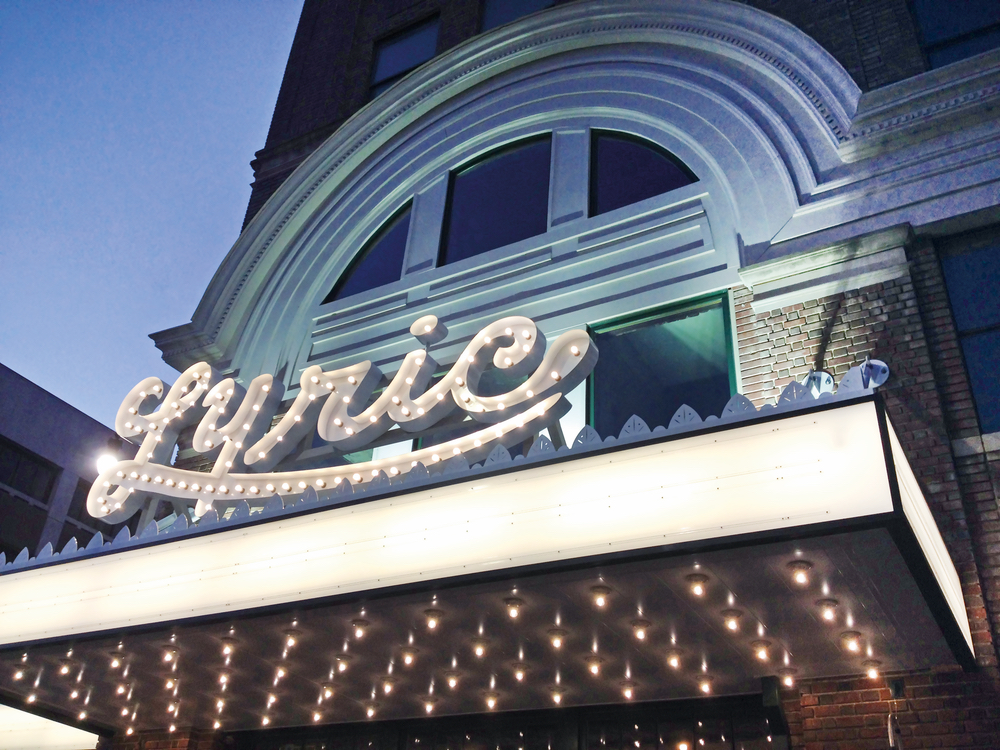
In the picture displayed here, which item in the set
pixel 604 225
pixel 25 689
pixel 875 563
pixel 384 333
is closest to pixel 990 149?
pixel 604 225

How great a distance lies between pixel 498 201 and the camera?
12648mm

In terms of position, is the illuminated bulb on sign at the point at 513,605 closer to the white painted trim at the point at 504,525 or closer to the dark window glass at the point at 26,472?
the white painted trim at the point at 504,525

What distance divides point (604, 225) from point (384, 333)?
3.19m

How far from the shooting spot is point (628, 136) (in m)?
12.0

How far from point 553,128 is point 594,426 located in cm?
489

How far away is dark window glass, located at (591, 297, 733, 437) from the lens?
9.38 metres

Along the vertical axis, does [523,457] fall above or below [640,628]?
above

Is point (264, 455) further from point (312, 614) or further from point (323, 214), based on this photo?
point (323, 214)

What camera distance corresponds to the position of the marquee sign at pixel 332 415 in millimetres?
8234

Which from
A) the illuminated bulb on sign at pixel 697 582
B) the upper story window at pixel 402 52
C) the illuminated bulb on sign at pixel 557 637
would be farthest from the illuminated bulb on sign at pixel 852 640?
the upper story window at pixel 402 52

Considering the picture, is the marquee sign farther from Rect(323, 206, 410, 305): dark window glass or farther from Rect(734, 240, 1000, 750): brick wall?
Rect(323, 206, 410, 305): dark window glass

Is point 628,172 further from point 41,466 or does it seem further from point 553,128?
point 41,466

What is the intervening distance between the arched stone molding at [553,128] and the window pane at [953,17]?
159cm

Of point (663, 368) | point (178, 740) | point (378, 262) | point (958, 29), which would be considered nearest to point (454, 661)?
point (663, 368)
